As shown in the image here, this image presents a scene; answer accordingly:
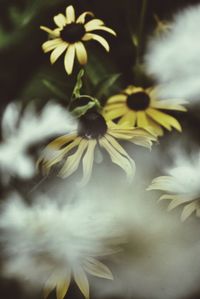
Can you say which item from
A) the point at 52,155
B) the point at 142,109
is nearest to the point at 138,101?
the point at 142,109

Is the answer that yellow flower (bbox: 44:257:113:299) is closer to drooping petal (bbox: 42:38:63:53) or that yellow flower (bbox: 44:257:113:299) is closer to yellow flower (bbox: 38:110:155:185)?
yellow flower (bbox: 38:110:155:185)

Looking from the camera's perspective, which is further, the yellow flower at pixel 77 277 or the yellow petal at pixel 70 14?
the yellow petal at pixel 70 14

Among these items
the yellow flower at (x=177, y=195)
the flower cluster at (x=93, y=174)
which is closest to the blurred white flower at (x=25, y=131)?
the flower cluster at (x=93, y=174)

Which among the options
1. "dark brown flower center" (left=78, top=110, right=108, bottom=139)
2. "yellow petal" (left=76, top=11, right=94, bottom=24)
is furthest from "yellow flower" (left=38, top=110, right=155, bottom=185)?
"yellow petal" (left=76, top=11, right=94, bottom=24)

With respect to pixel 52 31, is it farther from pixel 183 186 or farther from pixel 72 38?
pixel 183 186

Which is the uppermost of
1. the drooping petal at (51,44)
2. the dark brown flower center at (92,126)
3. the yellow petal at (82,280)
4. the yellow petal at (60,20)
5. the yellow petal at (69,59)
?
the yellow petal at (60,20)

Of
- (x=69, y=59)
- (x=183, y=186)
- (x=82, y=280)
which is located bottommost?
(x=82, y=280)

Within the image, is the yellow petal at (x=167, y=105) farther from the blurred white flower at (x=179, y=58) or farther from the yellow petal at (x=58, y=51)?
the yellow petal at (x=58, y=51)

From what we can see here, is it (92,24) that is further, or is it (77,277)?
(92,24)
